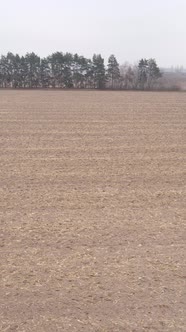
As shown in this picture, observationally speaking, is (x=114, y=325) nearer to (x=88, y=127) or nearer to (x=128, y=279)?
(x=128, y=279)

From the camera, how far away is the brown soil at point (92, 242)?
3.78m

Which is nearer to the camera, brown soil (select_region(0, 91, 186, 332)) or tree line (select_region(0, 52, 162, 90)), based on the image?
brown soil (select_region(0, 91, 186, 332))

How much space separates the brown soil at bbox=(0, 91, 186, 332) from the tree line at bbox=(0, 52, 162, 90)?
63724 millimetres

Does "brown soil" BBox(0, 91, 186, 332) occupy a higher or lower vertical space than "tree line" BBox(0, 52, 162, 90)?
lower

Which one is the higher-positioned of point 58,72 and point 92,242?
point 58,72

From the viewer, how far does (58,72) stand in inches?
2891

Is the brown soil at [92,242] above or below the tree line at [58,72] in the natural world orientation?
below

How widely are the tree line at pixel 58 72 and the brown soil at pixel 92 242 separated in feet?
209

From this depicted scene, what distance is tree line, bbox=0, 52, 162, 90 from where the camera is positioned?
73.3 metres

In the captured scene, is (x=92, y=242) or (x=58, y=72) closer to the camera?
(x=92, y=242)

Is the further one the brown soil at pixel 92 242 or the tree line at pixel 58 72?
the tree line at pixel 58 72

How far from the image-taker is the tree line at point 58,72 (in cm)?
7331

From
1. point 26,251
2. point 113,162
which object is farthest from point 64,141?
point 26,251

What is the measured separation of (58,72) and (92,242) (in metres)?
71.0
